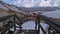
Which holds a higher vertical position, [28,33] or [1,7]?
[1,7]

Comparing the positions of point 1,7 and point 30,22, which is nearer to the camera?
point 1,7

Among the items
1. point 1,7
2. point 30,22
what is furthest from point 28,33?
point 30,22

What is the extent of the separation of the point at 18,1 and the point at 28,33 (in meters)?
8.28

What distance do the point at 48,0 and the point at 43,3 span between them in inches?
27.5

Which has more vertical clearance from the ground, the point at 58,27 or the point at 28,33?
the point at 58,27

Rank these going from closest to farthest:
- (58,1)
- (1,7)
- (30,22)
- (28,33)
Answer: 1. (28,33)
2. (1,7)
3. (30,22)
4. (58,1)

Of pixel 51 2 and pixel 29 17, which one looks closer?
pixel 29 17

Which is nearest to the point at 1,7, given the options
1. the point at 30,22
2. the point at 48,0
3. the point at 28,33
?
the point at 28,33

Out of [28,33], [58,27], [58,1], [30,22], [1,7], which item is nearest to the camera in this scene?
[58,27]

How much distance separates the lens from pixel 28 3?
11.6 m

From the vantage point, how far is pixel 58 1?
38.0 ft

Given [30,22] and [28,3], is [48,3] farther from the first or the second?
[30,22]

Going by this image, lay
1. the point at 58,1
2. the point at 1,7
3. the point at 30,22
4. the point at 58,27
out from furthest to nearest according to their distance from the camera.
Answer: the point at 58,1
the point at 30,22
the point at 1,7
the point at 58,27

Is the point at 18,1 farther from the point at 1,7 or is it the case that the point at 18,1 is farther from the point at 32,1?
the point at 1,7
